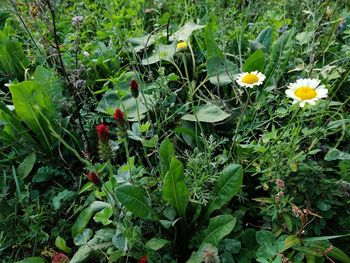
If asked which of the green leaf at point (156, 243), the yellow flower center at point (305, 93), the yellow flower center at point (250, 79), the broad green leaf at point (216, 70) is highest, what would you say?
the yellow flower center at point (305, 93)

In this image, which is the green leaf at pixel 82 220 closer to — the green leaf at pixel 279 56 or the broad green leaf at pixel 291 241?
the broad green leaf at pixel 291 241

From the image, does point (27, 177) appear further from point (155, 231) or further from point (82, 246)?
point (155, 231)

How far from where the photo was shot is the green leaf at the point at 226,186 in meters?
1.40

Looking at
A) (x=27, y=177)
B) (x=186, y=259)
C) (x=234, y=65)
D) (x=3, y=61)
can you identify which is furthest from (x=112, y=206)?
(x=3, y=61)

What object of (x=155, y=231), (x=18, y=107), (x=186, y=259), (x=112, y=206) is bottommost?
(x=186, y=259)

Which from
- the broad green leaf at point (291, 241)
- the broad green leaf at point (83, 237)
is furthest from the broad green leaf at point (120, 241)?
the broad green leaf at point (291, 241)

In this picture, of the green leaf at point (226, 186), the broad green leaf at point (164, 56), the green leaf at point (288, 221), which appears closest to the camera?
the green leaf at point (288, 221)

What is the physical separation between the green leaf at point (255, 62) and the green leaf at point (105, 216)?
3.03 feet

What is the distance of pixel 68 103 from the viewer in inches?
78.6

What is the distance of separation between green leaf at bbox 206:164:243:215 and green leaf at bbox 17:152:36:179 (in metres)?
0.88

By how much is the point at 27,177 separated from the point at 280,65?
52.4 inches

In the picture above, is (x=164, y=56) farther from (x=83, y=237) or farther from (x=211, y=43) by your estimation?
(x=83, y=237)

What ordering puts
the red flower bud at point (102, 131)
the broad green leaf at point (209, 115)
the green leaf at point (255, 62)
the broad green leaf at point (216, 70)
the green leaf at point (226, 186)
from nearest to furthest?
the red flower bud at point (102, 131), the green leaf at point (226, 186), the broad green leaf at point (209, 115), the green leaf at point (255, 62), the broad green leaf at point (216, 70)

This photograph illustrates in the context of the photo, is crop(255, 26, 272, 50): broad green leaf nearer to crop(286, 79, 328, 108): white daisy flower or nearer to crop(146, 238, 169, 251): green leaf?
crop(286, 79, 328, 108): white daisy flower
